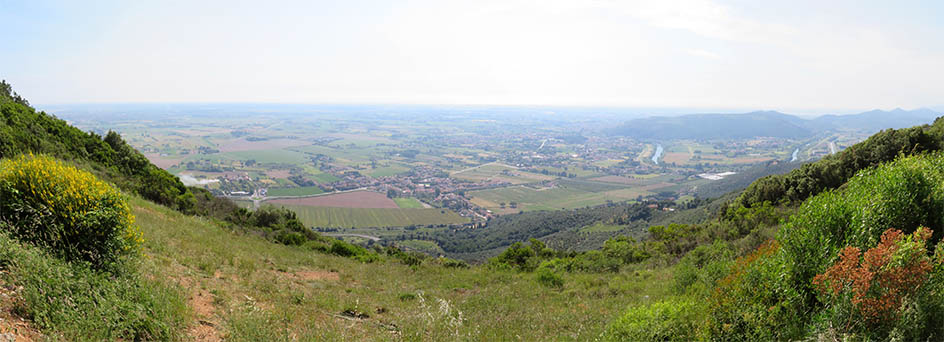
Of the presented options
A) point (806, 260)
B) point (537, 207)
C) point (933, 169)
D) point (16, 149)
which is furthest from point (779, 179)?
point (537, 207)

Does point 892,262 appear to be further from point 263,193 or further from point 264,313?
point 263,193

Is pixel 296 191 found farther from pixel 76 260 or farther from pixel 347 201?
pixel 76 260

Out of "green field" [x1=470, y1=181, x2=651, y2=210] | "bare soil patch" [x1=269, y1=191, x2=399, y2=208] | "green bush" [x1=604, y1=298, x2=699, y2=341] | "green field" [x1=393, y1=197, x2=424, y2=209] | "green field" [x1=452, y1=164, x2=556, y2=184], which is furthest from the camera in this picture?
"green field" [x1=452, y1=164, x2=556, y2=184]

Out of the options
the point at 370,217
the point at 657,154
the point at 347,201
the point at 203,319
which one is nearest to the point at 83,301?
the point at 203,319

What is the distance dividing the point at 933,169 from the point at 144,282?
11.0m

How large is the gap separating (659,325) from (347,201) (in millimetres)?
72824

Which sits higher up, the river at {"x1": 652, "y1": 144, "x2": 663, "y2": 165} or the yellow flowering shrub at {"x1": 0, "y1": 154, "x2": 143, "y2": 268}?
the yellow flowering shrub at {"x1": 0, "y1": 154, "x2": 143, "y2": 268}

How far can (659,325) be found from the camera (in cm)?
492

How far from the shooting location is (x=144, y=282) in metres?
4.48

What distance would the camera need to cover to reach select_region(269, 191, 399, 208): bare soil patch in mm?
68562

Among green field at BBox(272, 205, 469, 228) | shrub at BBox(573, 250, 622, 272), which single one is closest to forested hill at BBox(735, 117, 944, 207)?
shrub at BBox(573, 250, 622, 272)

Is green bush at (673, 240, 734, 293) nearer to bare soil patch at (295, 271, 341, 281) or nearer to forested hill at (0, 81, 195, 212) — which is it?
bare soil patch at (295, 271, 341, 281)

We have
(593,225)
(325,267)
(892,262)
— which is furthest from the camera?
(593,225)

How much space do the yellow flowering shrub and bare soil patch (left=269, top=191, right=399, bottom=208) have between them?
67.1 m
